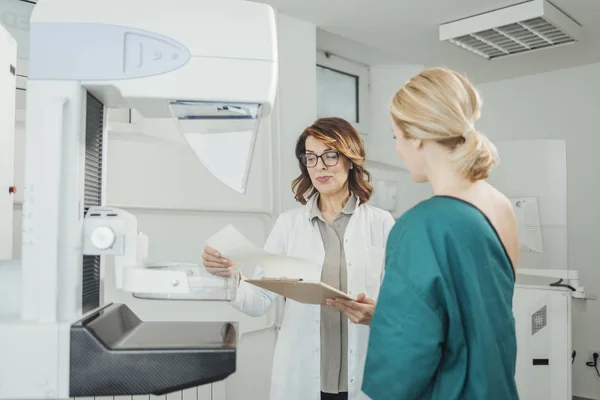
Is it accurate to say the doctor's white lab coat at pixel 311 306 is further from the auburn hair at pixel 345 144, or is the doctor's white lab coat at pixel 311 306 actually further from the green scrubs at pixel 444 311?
the green scrubs at pixel 444 311

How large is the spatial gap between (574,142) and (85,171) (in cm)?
372

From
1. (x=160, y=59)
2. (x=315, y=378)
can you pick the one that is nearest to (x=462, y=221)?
(x=160, y=59)

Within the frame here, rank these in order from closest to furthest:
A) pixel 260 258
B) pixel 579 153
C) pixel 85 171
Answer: pixel 85 171
pixel 260 258
pixel 579 153

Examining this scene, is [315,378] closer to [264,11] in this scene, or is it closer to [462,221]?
[462,221]

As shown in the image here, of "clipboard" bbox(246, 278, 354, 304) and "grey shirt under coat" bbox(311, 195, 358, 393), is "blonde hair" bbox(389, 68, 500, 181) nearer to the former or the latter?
"clipboard" bbox(246, 278, 354, 304)

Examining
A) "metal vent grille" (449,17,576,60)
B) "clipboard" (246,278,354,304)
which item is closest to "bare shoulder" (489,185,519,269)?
"clipboard" (246,278,354,304)

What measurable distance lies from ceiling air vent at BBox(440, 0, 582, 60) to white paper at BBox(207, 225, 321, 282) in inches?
80.0

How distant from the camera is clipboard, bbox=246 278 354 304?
3.91ft

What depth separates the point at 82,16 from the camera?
2.83ft

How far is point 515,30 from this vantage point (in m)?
2.95

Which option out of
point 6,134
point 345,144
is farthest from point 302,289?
point 6,134

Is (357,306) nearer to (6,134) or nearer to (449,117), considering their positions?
(449,117)

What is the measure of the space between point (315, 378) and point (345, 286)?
0.28 metres

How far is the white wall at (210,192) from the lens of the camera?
2.24 meters
